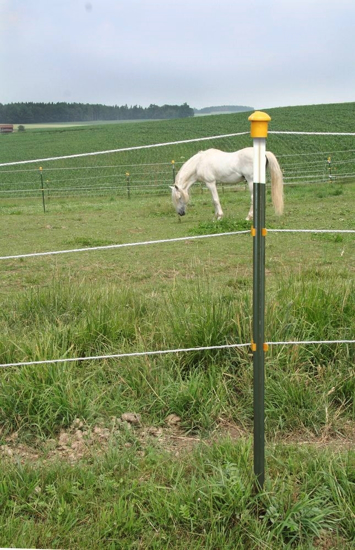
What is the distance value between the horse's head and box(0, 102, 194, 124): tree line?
78.4 m

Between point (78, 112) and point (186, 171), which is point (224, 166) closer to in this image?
point (186, 171)

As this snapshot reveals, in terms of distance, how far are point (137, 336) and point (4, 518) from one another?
1491 mm

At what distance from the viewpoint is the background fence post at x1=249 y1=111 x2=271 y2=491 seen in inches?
79.2

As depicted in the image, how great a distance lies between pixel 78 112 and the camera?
3639 inches

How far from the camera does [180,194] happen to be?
1236cm

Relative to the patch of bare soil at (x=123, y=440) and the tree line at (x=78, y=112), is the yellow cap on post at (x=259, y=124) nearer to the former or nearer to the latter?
the patch of bare soil at (x=123, y=440)

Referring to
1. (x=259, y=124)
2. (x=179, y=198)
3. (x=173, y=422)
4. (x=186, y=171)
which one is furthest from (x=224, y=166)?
(x=259, y=124)

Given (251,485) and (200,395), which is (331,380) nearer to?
(200,395)

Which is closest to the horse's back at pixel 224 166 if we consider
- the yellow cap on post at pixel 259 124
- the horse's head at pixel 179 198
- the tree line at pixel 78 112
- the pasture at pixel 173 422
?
the horse's head at pixel 179 198

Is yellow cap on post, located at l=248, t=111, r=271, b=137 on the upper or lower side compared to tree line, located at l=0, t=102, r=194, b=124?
lower

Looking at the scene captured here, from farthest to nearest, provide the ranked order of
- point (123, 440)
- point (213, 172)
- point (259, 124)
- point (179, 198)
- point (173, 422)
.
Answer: point (213, 172)
point (179, 198)
point (173, 422)
point (123, 440)
point (259, 124)

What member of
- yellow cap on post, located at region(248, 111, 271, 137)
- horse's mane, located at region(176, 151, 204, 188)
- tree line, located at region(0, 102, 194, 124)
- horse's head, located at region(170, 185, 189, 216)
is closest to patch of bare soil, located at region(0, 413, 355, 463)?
yellow cap on post, located at region(248, 111, 271, 137)

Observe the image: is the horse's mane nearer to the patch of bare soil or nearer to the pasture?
the pasture

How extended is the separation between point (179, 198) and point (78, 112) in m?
86.1
